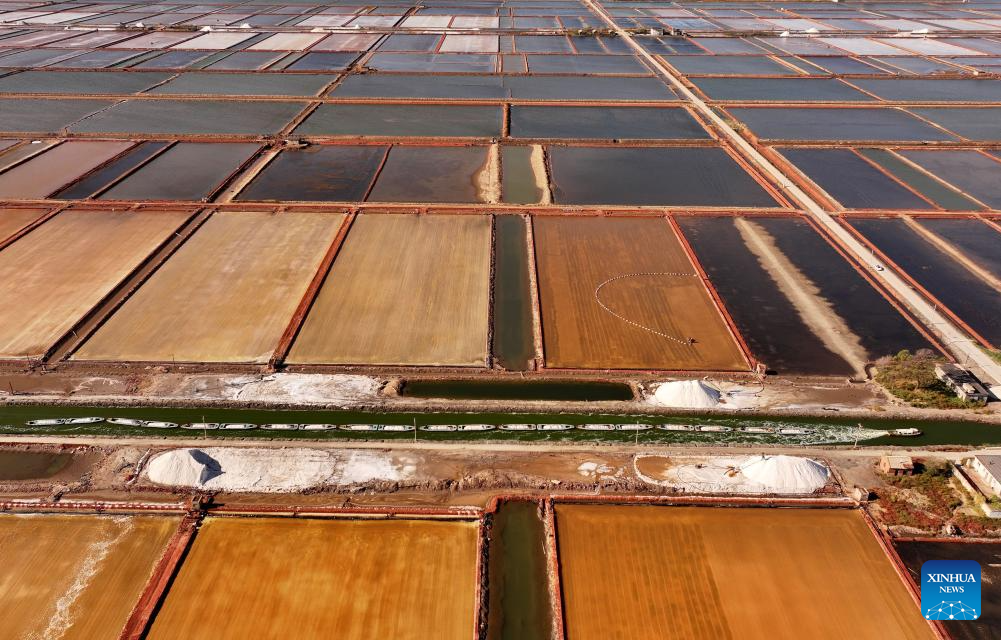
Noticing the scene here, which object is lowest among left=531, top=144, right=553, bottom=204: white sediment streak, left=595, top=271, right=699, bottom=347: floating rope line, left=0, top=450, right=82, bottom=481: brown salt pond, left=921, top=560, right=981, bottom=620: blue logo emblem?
left=921, top=560, right=981, bottom=620: blue logo emblem

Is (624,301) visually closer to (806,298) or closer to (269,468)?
(806,298)

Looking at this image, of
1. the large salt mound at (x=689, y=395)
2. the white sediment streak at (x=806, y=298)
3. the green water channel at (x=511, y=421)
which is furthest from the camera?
the white sediment streak at (x=806, y=298)

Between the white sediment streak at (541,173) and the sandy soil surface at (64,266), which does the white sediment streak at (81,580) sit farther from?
the white sediment streak at (541,173)

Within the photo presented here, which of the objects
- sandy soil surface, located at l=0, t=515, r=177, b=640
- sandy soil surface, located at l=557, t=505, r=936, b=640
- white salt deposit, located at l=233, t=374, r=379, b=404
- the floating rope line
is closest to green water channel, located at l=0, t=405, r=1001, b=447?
white salt deposit, located at l=233, t=374, r=379, b=404

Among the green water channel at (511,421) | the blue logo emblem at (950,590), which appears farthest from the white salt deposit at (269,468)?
the blue logo emblem at (950,590)

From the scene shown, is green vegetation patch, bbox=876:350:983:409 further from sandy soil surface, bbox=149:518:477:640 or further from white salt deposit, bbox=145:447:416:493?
white salt deposit, bbox=145:447:416:493

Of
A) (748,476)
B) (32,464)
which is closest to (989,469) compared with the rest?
(748,476)

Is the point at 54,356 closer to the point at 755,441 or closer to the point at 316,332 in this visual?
the point at 316,332
